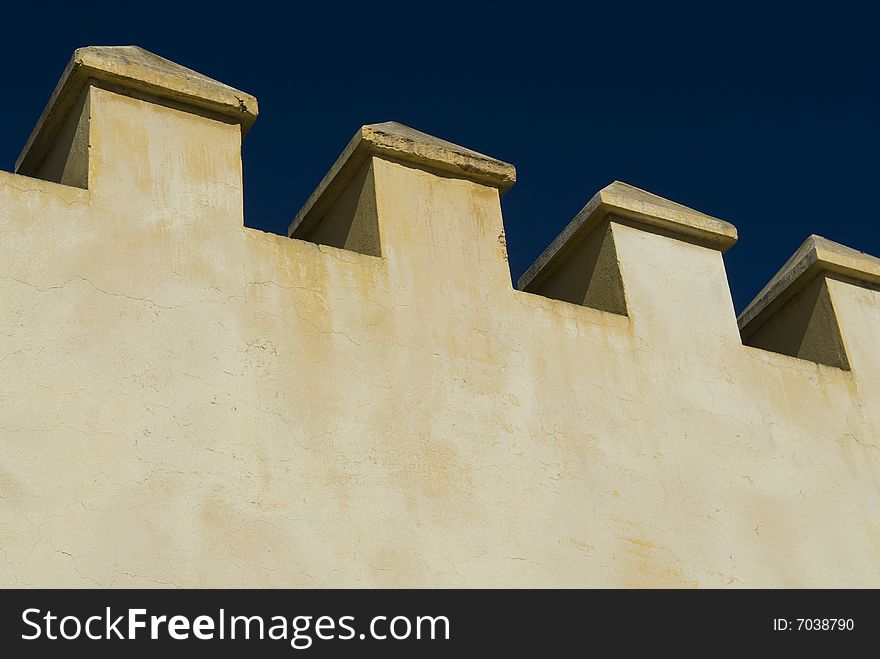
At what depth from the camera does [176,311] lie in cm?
375

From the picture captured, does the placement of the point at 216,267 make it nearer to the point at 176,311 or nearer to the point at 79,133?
the point at 176,311

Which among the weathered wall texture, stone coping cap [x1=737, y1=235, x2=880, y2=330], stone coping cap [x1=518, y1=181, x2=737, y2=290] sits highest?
stone coping cap [x1=737, y1=235, x2=880, y2=330]

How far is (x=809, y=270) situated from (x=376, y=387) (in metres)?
2.21

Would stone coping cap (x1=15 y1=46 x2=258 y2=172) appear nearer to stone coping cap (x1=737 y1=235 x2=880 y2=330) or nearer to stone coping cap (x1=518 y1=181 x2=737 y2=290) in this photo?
stone coping cap (x1=518 y1=181 x2=737 y2=290)

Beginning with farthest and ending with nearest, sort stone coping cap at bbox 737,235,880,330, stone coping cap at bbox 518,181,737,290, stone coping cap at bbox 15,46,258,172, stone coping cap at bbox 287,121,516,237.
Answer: stone coping cap at bbox 737,235,880,330, stone coping cap at bbox 518,181,737,290, stone coping cap at bbox 287,121,516,237, stone coping cap at bbox 15,46,258,172

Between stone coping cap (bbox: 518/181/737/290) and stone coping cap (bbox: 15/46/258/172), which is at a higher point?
stone coping cap (bbox: 518/181/737/290)

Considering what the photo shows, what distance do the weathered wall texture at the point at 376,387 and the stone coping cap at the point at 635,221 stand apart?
0.01 m

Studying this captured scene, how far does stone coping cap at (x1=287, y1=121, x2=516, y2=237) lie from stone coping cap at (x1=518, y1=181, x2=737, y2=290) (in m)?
0.39

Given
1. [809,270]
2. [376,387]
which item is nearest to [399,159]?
[376,387]

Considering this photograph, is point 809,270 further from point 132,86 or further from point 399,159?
point 132,86

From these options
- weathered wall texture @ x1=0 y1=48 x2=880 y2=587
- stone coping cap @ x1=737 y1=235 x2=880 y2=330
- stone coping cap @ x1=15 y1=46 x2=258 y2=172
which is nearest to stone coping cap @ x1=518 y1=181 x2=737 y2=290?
weathered wall texture @ x1=0 y1=48 x2=880 y2=587

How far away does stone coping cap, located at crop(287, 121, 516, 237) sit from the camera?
4426 millimetres
